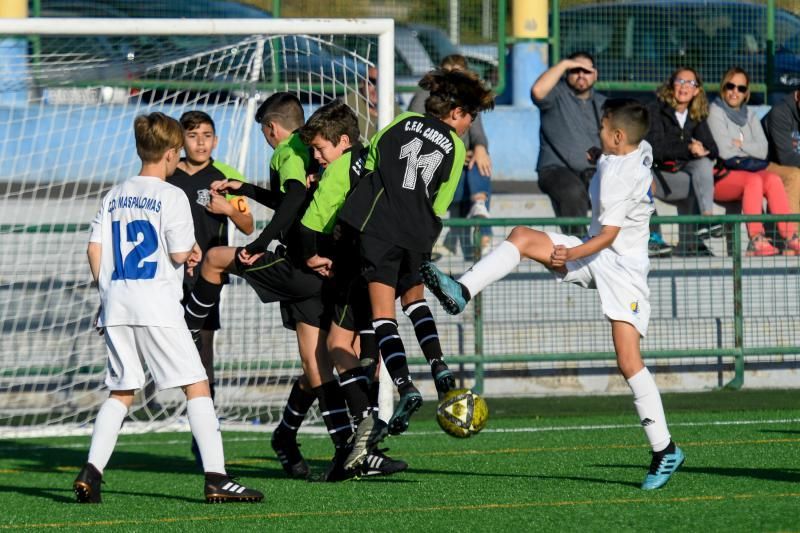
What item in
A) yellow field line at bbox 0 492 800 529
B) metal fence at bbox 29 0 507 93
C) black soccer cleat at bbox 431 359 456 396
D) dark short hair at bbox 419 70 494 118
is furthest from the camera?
metal fence at bbox 29 0 507 93

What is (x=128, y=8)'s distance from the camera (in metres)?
14.0

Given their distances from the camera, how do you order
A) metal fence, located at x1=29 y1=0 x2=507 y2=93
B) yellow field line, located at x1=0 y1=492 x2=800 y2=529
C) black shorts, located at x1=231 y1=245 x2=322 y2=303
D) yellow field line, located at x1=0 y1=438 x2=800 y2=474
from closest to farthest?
yellow field line, located at x1=0 y1=492 x2=800 y2=529
black shorts, located at x1=231 y1=245 x2=322 y2=303
yellow field line, located at x1=0 y1=438 x2=800 y2=474
metal fence, located at x1=29 y1=0 x2=507 y2=93

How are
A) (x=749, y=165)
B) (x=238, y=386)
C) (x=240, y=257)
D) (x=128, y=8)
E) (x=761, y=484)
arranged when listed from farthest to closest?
1. (x=128, y=8)
2. (x=749, y=165)
3. (x=238, y=386)
4. (x=240, y=257)
5. (x=761, y=484)

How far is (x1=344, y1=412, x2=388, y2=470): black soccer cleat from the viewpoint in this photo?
6.53 m

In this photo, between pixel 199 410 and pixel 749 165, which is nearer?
pixel 199 410

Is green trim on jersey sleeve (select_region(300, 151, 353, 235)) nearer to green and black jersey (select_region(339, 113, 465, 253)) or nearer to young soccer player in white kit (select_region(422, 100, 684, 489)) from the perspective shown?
green and black jersey (select_region(339, 113, 465, 253))

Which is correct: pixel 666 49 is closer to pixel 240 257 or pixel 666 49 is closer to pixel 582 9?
pixel 582 9

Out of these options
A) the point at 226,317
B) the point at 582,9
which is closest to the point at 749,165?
the point at 582,9

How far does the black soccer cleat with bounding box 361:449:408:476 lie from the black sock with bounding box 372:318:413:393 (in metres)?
0.62

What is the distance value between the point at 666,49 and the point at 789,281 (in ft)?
13.9

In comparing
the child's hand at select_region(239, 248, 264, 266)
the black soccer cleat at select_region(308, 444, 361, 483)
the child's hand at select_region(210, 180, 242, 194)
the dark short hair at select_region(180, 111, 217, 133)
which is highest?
the dark short hair at select_region(180, 111, 217, 133)

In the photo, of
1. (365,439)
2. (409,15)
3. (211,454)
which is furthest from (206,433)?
(409,15)

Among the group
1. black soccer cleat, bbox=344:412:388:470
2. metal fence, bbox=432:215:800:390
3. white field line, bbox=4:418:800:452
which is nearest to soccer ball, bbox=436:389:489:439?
black soccer cleat, bbox=344:412:388:470

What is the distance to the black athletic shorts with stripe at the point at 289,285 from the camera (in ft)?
23.2
